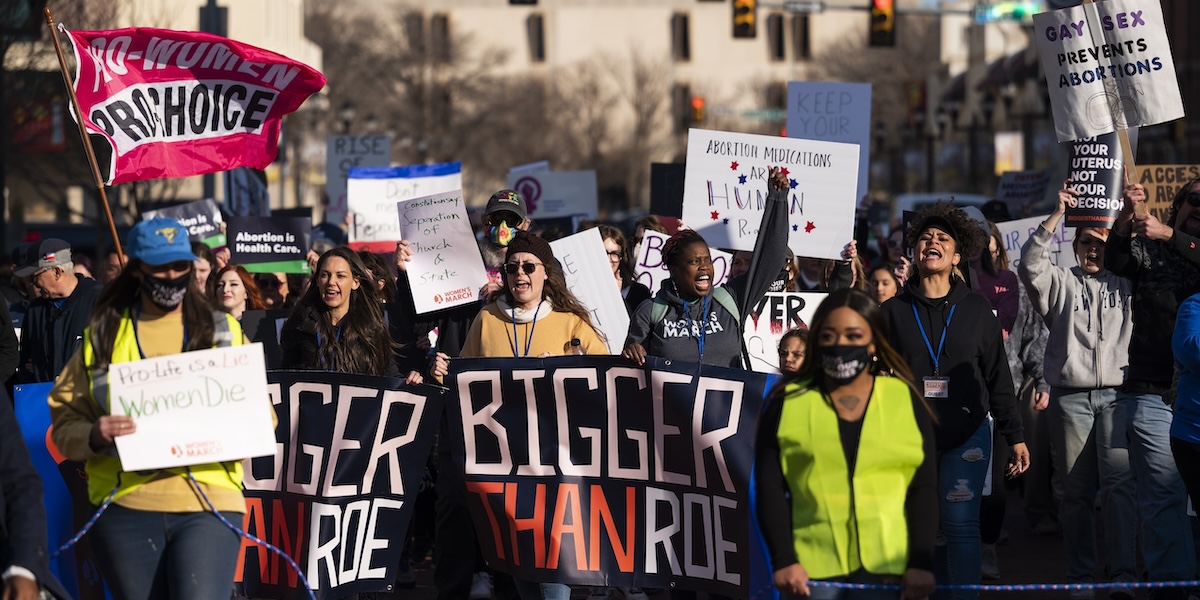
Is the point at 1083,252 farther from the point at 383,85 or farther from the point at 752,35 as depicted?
the point at 383,85

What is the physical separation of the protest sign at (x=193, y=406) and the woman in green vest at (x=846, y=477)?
Result: 1.60 m

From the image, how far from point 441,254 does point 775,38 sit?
86.3 m

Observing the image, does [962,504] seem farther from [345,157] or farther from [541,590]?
[345,157]

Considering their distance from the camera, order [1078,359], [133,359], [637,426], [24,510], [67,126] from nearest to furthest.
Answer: [24,510]
[133,359]
[637,426]
[1078,359]
[67,126]

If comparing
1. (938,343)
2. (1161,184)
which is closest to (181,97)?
(938,343)

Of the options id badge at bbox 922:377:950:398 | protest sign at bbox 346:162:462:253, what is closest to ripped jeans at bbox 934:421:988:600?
id badge at bbox 922:377:950:398

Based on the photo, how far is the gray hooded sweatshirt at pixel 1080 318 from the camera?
8016mm

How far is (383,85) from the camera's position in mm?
65750

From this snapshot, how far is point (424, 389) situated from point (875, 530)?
2.95 metres

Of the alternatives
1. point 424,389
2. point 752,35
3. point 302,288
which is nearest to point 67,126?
point 752,35

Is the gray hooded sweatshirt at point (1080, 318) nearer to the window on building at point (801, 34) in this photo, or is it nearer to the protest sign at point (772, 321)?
the protest sign at point (772, 321)

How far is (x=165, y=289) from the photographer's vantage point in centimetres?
510

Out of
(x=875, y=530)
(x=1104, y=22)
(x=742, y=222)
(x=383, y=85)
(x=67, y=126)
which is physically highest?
(x=383, y=85)

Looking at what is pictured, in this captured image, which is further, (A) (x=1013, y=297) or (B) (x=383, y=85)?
(B) (x=383, y=85)
